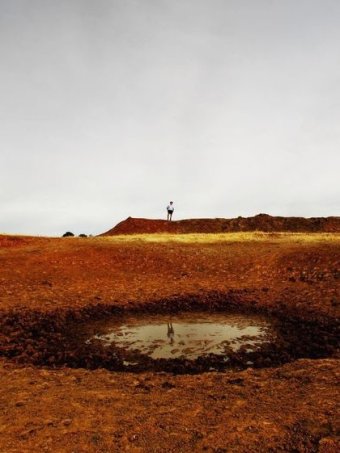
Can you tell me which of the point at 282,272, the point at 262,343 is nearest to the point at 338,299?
the point at 282,272

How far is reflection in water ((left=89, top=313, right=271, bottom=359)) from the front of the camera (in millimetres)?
7902

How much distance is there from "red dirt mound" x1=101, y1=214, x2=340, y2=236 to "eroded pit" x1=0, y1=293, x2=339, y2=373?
2163 cm

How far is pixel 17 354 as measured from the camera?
7594mm

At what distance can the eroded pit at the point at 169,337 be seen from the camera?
282 inches

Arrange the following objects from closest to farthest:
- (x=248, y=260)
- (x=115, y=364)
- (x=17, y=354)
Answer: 1. (x=115, y=364)
2. (x=17, y=354)
3. (x=248, y=260)

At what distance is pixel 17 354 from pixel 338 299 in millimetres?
8850

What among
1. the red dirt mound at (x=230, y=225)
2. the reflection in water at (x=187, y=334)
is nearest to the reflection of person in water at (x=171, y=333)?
the reflection in water at (x=187, y=334)

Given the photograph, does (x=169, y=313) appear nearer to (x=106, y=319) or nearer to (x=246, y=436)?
(x=106, y=319)

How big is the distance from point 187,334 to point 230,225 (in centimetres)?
2591

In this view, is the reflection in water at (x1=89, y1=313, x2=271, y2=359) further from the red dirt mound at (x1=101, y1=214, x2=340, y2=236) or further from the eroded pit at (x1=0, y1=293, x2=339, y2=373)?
the red dirt mound at (x1=101, y1=214, x2=340, y2=236)

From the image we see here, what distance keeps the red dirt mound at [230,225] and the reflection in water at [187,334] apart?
22.3m

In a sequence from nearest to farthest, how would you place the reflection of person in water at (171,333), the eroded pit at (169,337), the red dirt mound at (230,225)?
the eroded pit at (169,337) < the reflection of person in water at (171,333) < the red dirt mound at (230,225)

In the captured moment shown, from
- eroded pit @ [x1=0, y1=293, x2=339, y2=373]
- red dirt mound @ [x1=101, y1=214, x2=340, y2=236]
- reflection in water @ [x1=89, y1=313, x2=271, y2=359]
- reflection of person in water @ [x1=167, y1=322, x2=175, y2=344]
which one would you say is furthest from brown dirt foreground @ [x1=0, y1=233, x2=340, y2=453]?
red dirt mound @ [x1=101, y1=214, x2=340, y2=236]

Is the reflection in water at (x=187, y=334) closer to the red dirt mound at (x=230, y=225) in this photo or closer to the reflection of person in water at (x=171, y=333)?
the reflection of person in water at (x=171, y=333)
